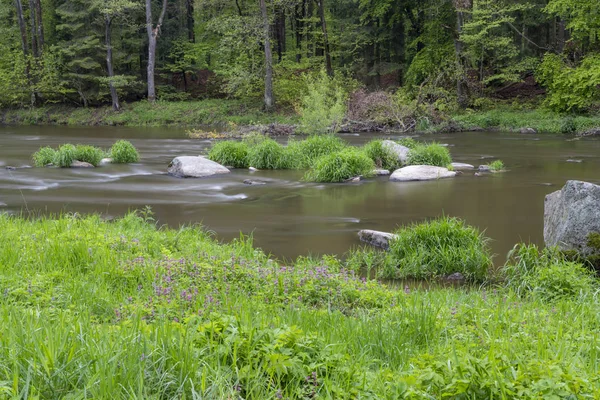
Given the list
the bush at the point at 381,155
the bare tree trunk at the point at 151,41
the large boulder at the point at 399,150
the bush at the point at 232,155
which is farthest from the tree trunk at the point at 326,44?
the bush at the point at 381,155

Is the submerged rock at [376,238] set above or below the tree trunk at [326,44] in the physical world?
below

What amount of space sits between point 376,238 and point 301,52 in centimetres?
3381

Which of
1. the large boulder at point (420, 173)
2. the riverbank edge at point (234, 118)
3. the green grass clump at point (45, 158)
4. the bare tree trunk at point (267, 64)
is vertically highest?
the bare tree trunk at point (267, 64)

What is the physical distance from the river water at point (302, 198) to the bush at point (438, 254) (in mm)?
691

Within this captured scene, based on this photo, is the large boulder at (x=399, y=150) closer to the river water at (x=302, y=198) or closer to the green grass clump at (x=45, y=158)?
the river water at (x=302, y=198)

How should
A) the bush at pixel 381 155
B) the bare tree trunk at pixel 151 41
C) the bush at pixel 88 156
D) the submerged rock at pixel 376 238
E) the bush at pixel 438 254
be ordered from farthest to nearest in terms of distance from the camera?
the bare tree trunk at pixel 151 41 → the bush at pixel 88 156 → the bush at pixel 381 155 → the submerged rock at pixel 376 238 → the bush at pixel 438 254

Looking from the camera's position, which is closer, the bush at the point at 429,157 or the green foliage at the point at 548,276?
the green foliage at the point at 548,276

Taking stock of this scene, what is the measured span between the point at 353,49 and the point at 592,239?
32.8m

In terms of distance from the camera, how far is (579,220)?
6758mm

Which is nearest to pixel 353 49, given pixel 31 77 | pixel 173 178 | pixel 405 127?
pixel 405 127

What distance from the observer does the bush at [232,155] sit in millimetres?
16594

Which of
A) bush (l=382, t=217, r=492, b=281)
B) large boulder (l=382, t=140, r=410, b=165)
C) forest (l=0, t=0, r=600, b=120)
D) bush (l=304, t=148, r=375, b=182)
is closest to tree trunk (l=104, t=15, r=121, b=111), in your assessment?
→ forest (l=0, t=0, r=600, b=120)

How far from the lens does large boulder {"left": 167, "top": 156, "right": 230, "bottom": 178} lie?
1495 cm

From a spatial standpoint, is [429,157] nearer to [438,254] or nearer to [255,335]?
[438,254]
